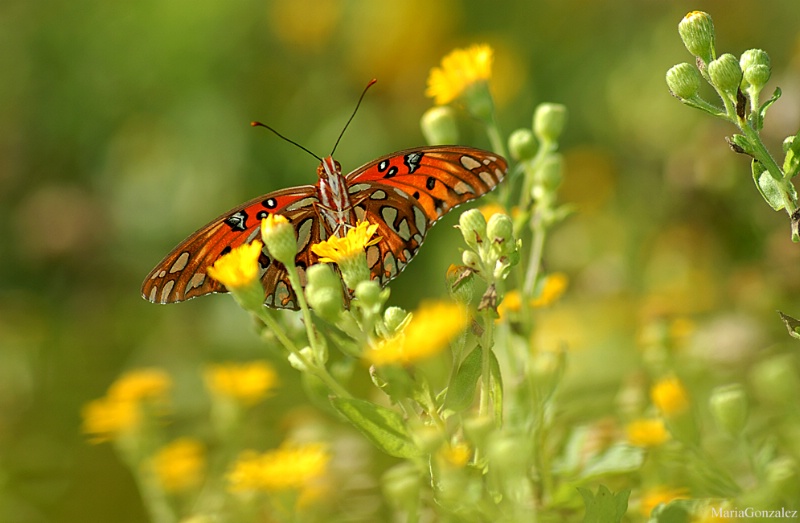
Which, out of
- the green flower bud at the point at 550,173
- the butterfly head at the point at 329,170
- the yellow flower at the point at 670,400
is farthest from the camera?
the butterfly head at the point at 329,170

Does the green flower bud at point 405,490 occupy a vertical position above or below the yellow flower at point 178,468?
below

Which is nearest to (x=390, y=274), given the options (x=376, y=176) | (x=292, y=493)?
(x=376, y=176)

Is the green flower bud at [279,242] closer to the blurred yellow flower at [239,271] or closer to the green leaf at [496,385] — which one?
the blurred yellow flower at [239,271]

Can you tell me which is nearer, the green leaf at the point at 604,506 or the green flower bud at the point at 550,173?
the green leaf at the point at 604,506

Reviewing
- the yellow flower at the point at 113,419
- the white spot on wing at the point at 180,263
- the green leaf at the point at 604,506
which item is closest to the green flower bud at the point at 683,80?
the green leaf at the point at 604,506

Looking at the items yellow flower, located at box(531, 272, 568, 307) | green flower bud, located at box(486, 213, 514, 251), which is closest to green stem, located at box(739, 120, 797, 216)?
green flower bud, located at box(486, 213, 514, 251)

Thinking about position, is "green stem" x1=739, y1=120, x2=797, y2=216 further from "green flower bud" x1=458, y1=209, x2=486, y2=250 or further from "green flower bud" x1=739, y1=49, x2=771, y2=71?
"green flower bud" x1=458, y1=209, x2=486, y2=250
